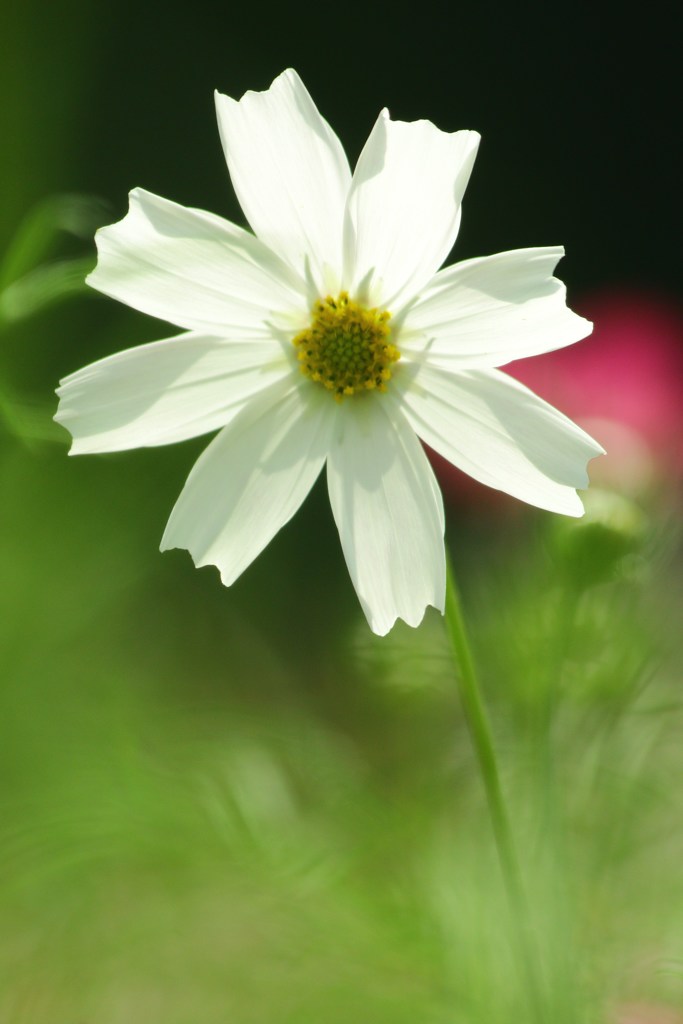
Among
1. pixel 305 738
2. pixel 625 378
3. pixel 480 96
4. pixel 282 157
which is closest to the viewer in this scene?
pixel 282 157

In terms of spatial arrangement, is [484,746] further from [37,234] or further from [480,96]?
[480,96]

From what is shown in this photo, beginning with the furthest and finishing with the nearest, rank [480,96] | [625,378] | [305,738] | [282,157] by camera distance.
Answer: [480,96]
[625,378]
[305,738]
[282,157]

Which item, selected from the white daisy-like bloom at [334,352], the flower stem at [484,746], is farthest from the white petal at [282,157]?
the flower stem at [484,746]

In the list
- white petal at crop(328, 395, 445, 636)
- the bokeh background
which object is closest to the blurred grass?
the bokeh background

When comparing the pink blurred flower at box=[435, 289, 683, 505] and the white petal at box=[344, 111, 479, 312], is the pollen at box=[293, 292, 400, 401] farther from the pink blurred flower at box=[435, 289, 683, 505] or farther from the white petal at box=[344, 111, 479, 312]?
the pink blurred flower at box=[435, 289, 683, 505]

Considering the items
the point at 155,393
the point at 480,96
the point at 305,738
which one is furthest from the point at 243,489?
the point at 480,96

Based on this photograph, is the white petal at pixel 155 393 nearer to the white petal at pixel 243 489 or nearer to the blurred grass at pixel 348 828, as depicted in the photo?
the white petal at pixel 243 489
